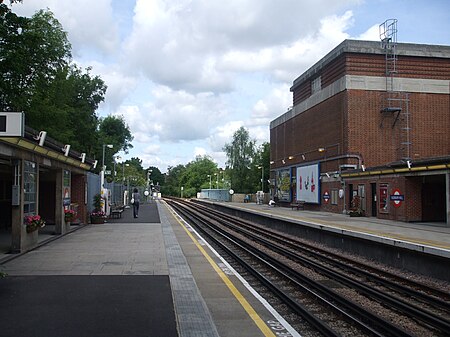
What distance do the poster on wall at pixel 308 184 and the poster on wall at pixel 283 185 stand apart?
343cm

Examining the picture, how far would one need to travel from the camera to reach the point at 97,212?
82.2ft

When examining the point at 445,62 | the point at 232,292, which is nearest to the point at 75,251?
the point at 232,292

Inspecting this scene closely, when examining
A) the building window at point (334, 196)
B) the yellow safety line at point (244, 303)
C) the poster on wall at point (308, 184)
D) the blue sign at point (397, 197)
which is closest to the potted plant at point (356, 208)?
the blue sign at point (397, 197)

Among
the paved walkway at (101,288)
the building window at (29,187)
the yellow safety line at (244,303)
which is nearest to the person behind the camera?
the paved walkway at (101,288)

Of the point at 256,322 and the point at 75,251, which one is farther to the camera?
the point at 75,251

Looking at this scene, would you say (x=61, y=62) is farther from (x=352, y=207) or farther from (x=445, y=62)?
(x=445, y=62)

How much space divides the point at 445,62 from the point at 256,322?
125 ft

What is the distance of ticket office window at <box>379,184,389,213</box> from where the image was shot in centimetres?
2747

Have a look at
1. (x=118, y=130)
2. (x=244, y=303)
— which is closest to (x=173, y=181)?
(x=118, y=130)

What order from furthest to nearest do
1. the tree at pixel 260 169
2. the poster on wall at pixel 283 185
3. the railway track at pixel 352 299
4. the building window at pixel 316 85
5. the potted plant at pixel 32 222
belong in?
the tree at pixel 260 169
the poster on wall at pixel 283 185
the building window at pixel 316 85
the potted plant at pixel 32 222
the railway track at pixel 352 299

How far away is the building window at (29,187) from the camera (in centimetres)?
1324

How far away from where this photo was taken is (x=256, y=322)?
677cm

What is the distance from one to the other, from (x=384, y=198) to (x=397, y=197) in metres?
1.82

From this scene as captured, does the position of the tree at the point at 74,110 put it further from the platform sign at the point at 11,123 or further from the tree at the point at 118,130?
the platform sign at the point at 11,123
